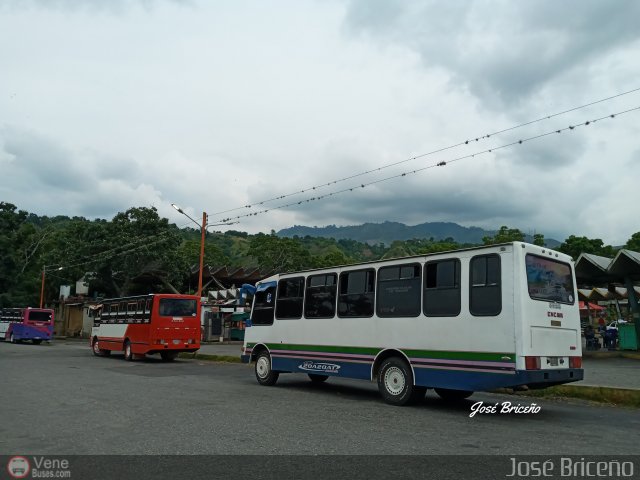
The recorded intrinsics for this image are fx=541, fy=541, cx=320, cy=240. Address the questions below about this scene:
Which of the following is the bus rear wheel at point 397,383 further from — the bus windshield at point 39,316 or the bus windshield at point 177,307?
the bus windshield at point 39,316

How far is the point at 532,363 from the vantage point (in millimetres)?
9188

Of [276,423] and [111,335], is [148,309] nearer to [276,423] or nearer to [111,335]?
[111,335]

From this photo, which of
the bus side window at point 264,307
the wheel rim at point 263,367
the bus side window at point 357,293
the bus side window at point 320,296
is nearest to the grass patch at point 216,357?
the bus side window at point 264,307

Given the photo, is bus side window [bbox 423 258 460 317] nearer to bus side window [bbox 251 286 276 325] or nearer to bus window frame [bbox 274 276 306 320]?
bus window frame [bbox 274 276 306 320]

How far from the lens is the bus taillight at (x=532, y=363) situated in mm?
9094

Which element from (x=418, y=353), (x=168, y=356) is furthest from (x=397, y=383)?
(x=168, y=356)

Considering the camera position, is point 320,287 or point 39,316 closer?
point 320,287

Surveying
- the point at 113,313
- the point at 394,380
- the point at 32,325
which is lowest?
the point at 394,380

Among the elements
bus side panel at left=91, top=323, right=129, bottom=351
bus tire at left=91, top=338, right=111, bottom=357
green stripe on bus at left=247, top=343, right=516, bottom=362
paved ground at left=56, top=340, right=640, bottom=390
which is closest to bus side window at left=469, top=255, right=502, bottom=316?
green stripe on bus at left=247, top=343, right=516, bottom=362

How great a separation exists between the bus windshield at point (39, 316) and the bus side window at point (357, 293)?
35470mm
